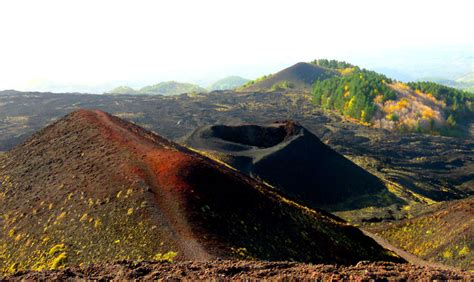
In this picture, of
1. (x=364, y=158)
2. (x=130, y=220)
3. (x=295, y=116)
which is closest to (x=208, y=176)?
(x=130, y=220)

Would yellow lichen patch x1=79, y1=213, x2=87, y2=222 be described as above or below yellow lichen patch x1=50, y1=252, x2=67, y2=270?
above

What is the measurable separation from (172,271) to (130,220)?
8.39 meters

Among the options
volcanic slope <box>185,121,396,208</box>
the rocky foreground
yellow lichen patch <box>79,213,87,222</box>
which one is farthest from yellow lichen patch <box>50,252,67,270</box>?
volcanic slope <box>185,121,396,208</box>

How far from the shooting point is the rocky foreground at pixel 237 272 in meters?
16.3

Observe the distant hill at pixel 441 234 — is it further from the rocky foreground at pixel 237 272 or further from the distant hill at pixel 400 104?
the distant hill at pixel 400 104

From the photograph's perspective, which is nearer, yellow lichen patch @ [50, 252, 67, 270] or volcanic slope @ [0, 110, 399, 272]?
yellow lichen patch @ [50, 252, 67, 270]

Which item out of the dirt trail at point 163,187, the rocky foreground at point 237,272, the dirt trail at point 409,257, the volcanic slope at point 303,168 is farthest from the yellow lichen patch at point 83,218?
the volcanic slope at point 303,168

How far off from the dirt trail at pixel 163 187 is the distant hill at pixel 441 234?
27.5 m

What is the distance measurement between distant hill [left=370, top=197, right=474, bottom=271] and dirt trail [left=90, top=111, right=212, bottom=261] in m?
27.5

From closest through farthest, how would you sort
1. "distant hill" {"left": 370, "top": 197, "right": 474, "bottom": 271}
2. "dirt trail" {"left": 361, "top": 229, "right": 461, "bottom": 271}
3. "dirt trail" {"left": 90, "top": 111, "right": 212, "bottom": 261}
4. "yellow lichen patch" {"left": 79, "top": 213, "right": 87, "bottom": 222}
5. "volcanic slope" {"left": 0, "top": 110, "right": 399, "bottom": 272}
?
"dirt trail" {"left": 90, "top": 111, "right": 212, "bottom": 261}, "volcanic slope" {"left": 0, "top": 110, "right": 399, "bottom": 272}, "yellow lichen patch" {"left": 79, "top": 213, "right": 87, "bottom": 222}, "dirt trail" {"left": 361, "top": 229, "right": 461, "bottom": 271}, "distant hill" {"left": 370, "top": 197, "right": 474, "bottom": 271}

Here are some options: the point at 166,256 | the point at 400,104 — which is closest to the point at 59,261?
the point at 166,256

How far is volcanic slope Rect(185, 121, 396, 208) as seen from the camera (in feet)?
206

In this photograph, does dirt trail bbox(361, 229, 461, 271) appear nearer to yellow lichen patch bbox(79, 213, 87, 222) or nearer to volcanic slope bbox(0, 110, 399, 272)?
volcanic slope bbox(0, 110, 399, 272)

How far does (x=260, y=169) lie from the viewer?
63312 mm
